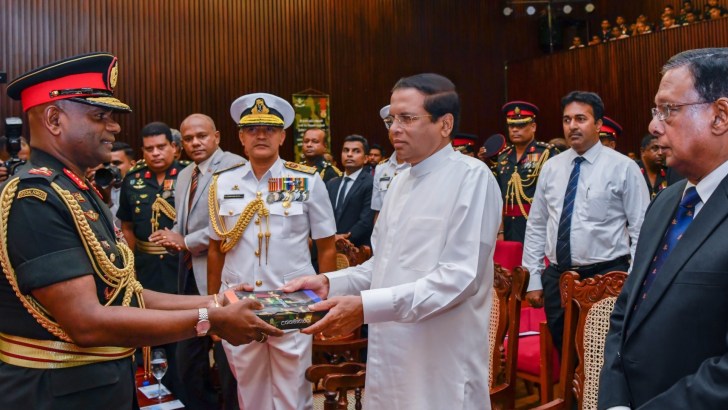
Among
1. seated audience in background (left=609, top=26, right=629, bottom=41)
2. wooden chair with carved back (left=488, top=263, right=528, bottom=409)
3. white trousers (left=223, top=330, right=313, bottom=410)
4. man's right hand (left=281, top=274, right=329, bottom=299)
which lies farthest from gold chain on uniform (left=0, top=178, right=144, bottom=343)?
seated audience in background (left=609, top=26, right=629, bottom=41)

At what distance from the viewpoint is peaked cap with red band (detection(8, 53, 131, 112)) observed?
170cm

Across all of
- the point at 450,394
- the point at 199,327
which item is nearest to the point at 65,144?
the point at 199,327

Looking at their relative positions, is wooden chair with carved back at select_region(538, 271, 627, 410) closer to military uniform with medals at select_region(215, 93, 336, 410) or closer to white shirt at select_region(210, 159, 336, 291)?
military uniform with medals at select_region(215, 93, 336, 410)

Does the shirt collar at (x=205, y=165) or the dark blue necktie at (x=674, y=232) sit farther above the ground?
the shirt collar at (x=205, y=165)

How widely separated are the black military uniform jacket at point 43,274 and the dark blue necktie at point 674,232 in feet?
4.43

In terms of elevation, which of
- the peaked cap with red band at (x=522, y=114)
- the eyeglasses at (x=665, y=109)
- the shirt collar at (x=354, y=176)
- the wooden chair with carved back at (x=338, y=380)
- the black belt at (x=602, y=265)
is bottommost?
the wooden chair with carved back at (x=338, y=380)

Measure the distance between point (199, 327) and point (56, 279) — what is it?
0.40m

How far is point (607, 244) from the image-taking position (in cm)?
337

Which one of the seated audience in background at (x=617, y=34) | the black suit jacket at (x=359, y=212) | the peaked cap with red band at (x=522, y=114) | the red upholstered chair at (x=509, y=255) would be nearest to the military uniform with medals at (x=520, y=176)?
the peaked cap with red band at (x=522, y=114)

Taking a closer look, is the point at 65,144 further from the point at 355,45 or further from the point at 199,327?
the point at 355,45

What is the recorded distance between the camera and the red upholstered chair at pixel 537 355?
94.1 inches

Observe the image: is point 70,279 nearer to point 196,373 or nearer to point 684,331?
point 684,331

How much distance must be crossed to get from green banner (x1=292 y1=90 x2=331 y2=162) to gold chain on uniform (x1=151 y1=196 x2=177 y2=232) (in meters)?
5.72

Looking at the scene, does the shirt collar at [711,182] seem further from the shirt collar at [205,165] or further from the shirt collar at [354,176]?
the shirt collar at [354,176]
